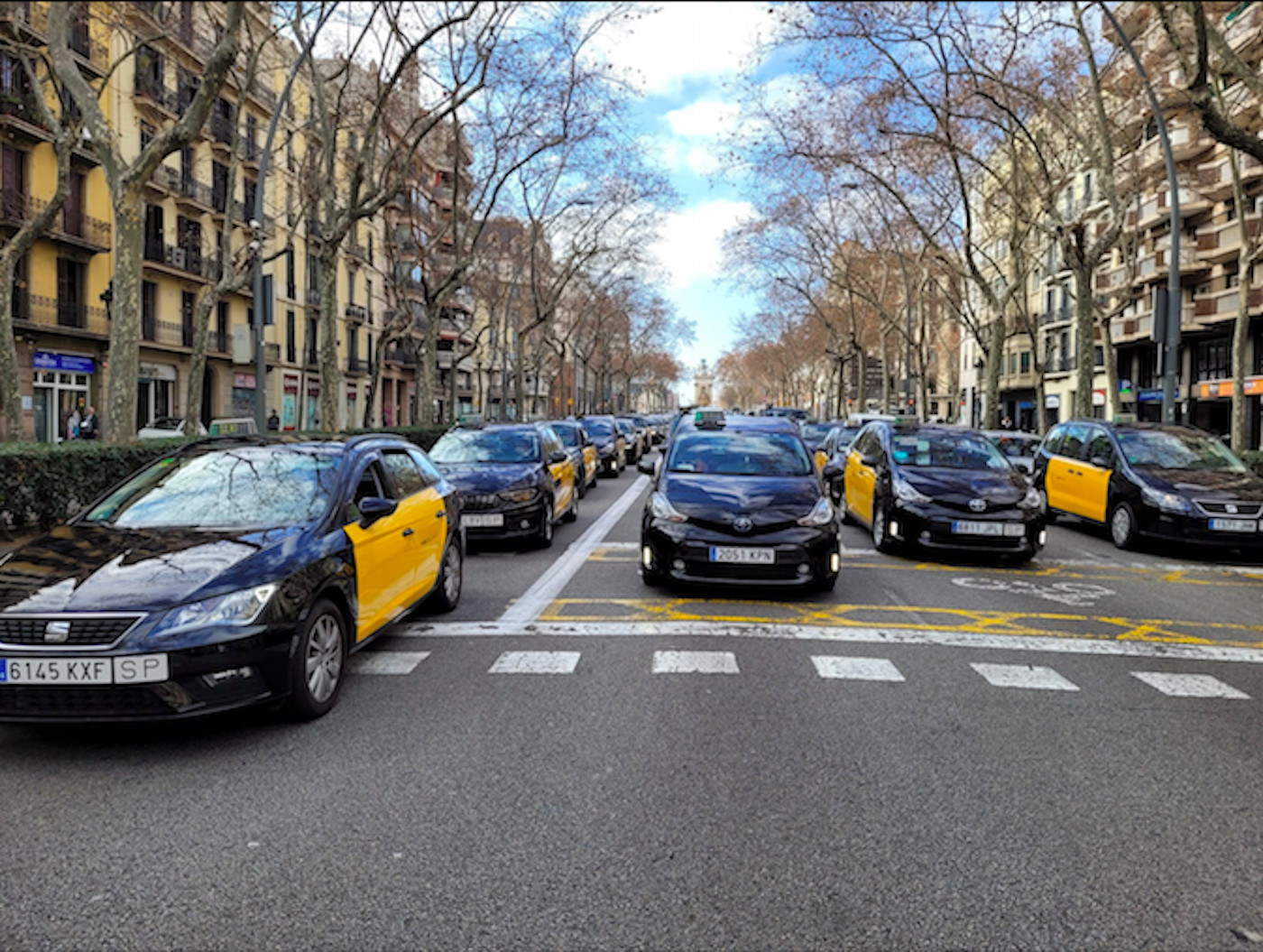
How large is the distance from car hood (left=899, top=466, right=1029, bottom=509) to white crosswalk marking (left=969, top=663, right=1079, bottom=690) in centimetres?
419

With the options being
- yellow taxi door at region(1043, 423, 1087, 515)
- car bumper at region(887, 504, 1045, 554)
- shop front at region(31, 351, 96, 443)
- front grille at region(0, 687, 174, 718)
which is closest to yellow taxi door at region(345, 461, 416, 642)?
front grille at region(0, 687, 174, 718)

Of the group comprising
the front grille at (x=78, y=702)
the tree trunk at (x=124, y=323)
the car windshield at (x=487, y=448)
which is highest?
the tree trunk at (x=124, y=323)

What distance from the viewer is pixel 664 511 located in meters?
8.08

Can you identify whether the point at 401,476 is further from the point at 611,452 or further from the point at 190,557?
the point at 611,452

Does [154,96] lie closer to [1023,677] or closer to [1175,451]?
[1175,451]

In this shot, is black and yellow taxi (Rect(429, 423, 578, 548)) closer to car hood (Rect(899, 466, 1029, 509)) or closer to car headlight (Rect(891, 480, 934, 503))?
car headlight (Rect(891, 480, 934, 503))

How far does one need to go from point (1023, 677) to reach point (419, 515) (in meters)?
4.01

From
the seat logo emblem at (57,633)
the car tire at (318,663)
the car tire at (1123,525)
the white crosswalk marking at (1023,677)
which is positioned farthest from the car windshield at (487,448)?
the seat logo emblem at (57,633)

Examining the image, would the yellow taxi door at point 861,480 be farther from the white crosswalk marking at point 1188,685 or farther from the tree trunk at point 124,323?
the tree trunk at point 124,323

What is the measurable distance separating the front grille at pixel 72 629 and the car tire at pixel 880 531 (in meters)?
8.13

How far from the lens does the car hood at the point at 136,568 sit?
420 centimetres

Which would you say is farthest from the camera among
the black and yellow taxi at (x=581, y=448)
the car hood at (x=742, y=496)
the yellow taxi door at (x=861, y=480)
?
the black and yellow taxi at (x=581, y=448)

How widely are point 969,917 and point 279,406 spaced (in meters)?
45.1

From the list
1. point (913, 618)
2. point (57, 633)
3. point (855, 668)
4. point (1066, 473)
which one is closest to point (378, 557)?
point (57, 633)
